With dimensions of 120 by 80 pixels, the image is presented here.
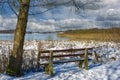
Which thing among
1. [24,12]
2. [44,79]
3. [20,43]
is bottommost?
[44,79]

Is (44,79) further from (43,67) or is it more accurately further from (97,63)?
(97,63)

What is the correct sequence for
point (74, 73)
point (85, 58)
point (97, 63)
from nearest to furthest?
point (74, 73) < point (85, 58) < point (97, 63)

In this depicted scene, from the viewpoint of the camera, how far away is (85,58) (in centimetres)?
1559

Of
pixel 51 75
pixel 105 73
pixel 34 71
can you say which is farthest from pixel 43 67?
pixel 105 73

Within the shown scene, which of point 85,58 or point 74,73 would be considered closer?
point 74,73

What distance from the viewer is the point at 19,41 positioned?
1412 cm

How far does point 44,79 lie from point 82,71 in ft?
7.34

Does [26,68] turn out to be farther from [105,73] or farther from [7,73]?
[105,73]

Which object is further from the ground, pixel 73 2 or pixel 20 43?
pixel 73 2

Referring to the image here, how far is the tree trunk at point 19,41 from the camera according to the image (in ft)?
46.0

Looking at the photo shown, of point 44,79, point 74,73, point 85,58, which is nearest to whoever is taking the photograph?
point 44,79

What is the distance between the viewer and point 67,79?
1350 cm

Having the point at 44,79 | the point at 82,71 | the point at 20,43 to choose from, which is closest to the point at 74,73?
the point at 82,71

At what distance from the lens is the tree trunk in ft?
46.0
